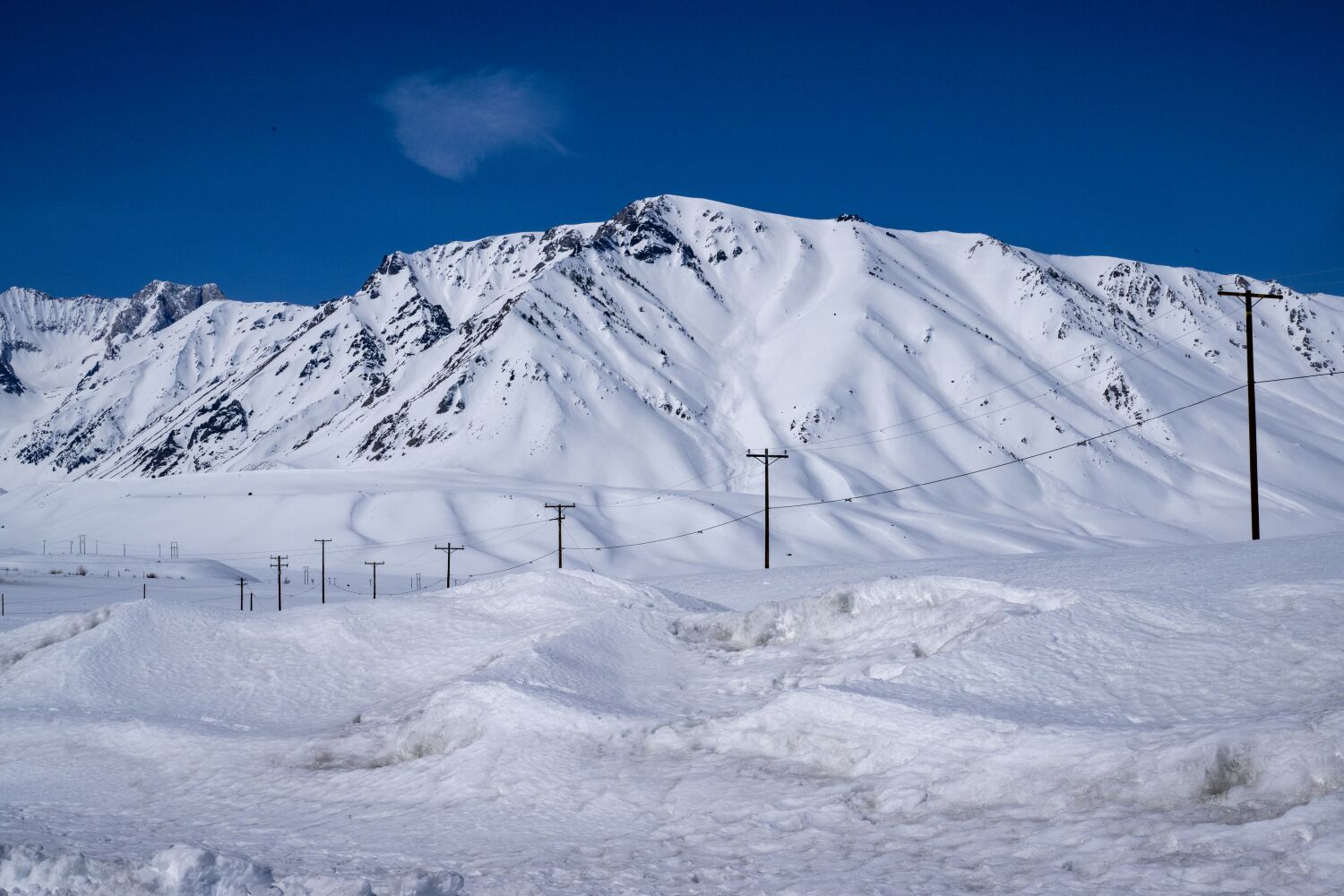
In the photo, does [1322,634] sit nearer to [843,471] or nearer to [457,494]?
[457,494]

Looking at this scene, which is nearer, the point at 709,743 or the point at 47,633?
the point at 709,743

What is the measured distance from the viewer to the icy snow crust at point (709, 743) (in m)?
6.09

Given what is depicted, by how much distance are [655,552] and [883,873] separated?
8979 cm

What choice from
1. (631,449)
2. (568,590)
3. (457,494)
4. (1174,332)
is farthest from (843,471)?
(568,590)

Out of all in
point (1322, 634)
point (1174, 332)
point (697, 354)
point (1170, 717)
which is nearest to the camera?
point (1170, 717)

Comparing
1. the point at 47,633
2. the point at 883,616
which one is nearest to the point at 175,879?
the point at 883,616

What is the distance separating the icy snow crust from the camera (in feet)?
20.0

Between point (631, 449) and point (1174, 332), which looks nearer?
point (631, 449)

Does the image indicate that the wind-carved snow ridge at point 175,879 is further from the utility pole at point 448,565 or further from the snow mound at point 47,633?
the utility pole at point 448,565

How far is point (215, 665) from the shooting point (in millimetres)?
13016

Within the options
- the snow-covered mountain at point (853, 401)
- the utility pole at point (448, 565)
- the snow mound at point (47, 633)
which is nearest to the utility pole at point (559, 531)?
the utility pole at point (448, 565)

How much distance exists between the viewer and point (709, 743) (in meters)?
8.69

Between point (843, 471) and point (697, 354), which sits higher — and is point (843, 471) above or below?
below

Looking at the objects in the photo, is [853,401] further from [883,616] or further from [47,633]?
[883,616]
